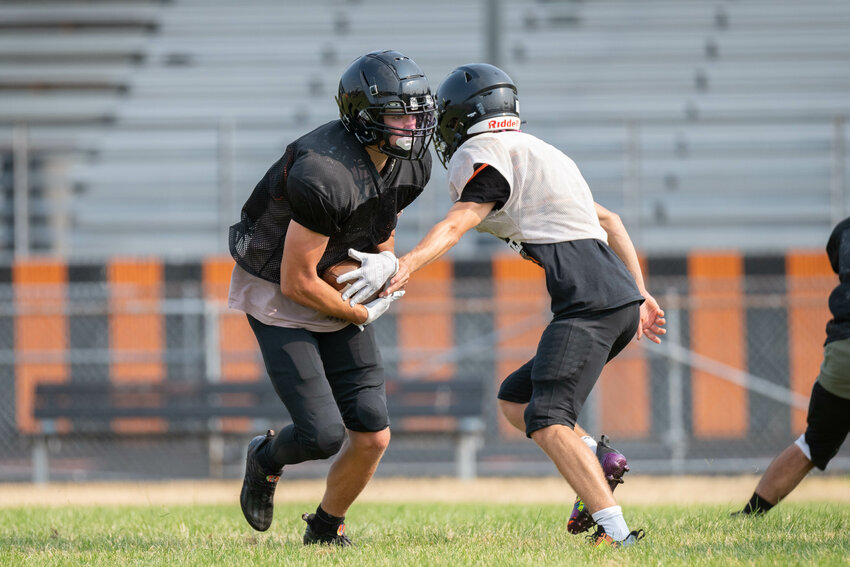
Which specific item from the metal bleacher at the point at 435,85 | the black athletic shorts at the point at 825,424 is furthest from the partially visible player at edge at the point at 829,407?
the metal bleacher at the point at 435,85

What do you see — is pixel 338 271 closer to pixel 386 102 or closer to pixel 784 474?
pixel 386 102

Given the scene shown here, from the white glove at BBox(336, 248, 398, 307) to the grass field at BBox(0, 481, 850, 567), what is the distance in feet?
3.26

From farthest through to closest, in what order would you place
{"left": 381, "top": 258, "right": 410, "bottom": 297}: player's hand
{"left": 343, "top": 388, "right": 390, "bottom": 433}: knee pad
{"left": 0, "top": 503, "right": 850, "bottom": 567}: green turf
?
{"left": 343, "top": 388, "right": 390, "bottom": 433}: knee pad < {"left": 381, "top": 258, "right": 410, "bottom": 297}: player's hand < {"left": 0, "top": 503, "right": 850, "bottom": 567}: green turf

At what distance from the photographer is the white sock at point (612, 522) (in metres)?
4.07

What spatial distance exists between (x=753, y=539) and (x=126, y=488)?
718cm

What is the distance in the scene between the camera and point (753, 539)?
4.42 metres

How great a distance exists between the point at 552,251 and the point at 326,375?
112 cm

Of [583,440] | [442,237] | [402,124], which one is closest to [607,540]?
[583,440]

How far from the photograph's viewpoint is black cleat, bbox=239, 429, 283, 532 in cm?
470

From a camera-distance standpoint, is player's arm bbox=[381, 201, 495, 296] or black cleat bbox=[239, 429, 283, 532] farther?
black cleat bbox=[239, 429, 283, 532]

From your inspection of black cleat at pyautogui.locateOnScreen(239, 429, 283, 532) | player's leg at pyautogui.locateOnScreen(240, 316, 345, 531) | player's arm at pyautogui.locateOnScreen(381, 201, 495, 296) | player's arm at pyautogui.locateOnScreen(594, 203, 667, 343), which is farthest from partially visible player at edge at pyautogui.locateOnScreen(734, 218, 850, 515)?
black cleat at pyautogui.locateOnScreen(239, 429, 283, 532)

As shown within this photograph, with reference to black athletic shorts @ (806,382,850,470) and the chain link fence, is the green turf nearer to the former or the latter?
black athletic shorts @ (806,382,850,470)

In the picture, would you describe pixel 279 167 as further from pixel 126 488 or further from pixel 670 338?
pixel 670 338

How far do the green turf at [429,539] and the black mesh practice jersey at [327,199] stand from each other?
3.85 ft
